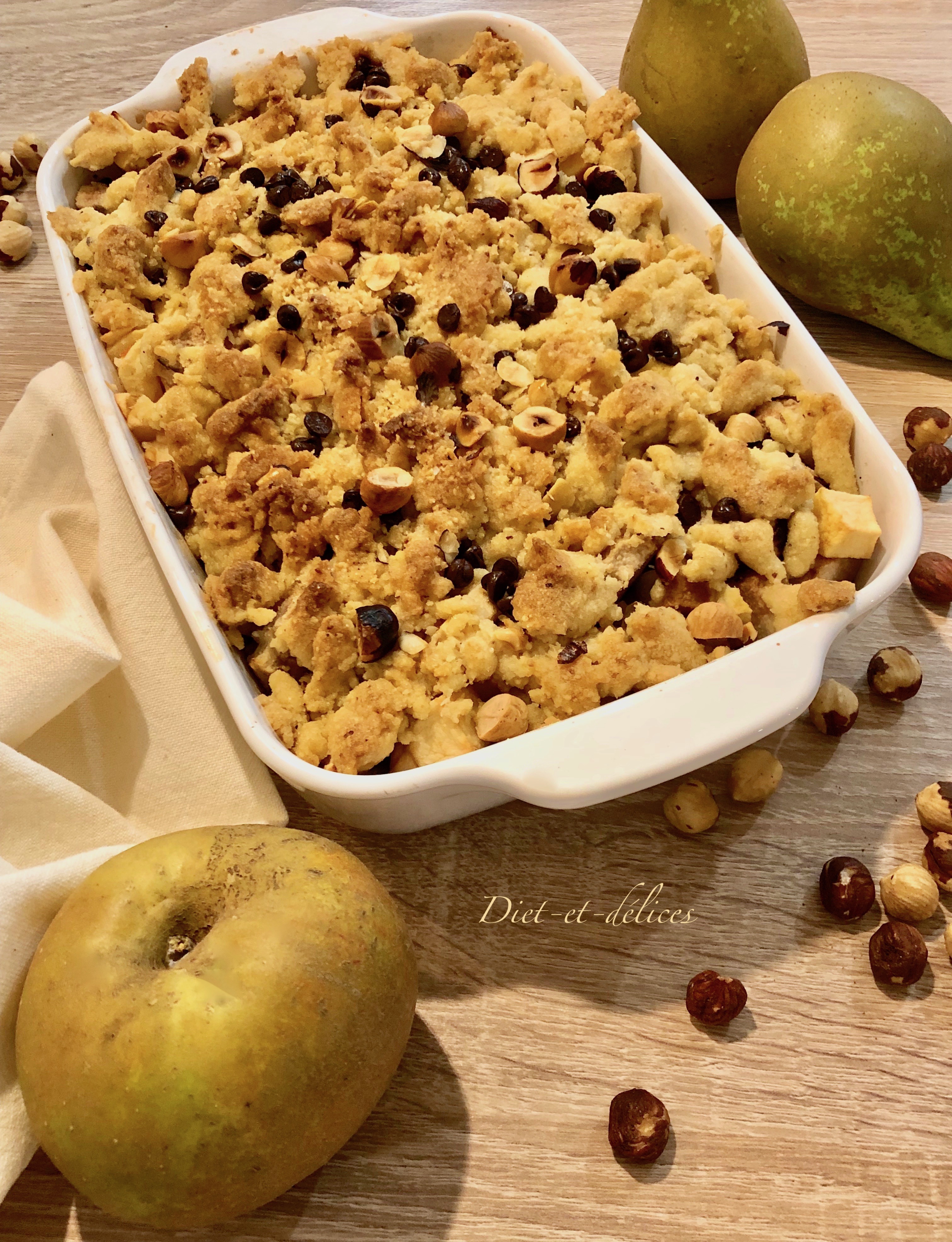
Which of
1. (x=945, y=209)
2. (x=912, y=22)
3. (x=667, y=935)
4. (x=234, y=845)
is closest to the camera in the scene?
(x=234, y=845)

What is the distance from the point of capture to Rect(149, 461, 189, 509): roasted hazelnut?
3.40 feet

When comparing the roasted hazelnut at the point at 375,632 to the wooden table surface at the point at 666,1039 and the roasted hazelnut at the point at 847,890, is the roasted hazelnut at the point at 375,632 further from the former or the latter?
the roasted hazelnut at the point at 847,890

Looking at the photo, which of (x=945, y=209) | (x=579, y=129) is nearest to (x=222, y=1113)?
(x=579, y=129)

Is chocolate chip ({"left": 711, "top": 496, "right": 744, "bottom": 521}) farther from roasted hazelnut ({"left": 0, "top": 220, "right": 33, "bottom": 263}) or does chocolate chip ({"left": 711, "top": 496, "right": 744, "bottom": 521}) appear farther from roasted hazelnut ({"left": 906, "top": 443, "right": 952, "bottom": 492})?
roasted hazelnut ({"left": 0, "top": 220, "right": 33, "bottom": 263})

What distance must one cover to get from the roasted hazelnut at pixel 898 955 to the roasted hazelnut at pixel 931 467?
1.87 feet

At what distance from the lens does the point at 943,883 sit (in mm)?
1025

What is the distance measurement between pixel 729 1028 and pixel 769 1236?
174mm

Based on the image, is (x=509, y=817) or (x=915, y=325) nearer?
(x=509, y=817)

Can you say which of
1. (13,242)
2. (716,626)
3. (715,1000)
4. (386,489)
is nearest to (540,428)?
(386,489)

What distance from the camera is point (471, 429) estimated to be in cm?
104

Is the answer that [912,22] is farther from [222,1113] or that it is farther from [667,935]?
[222,1113]

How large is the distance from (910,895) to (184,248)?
3.56 ft

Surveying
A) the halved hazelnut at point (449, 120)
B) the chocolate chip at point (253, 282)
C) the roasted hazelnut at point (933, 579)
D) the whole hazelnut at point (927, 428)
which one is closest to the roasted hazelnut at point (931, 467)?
the whole hazelnut at point (927, 428)

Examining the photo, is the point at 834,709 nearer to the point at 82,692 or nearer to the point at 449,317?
the point at 449,317
